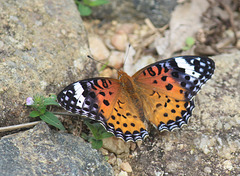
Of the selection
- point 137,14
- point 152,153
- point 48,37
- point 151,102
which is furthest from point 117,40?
point 152,153

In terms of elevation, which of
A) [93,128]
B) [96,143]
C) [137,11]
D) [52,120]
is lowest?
[96,143]

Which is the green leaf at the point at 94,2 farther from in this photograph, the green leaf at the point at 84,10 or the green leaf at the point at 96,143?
the green leaf at the point at 96,143

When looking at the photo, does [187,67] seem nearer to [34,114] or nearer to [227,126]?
[227,126]

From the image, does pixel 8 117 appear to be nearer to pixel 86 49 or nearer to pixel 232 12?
pixel 86 49

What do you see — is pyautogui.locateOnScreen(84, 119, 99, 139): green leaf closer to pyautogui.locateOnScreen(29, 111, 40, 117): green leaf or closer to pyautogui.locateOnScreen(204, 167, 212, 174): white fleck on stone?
pyautogui.locateOnScreen(29, 111, 40, 117): green leaf

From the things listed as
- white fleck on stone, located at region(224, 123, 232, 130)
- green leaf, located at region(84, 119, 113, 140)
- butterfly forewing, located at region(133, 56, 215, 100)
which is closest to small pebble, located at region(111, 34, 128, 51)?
butterfly forewing, located at region(133, 56, 215, 100)

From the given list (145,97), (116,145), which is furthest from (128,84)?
(116,145)
